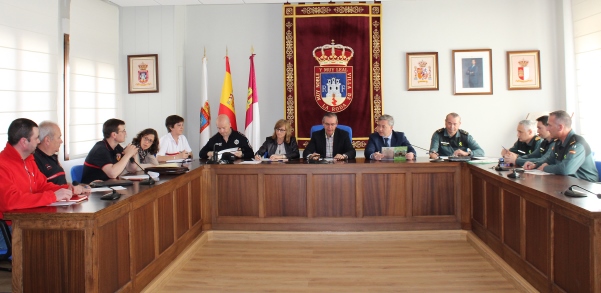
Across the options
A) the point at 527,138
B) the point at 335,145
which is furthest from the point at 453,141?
the point at 335,145

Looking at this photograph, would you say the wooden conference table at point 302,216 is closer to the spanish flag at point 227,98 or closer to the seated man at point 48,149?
the seated man at point 48,149

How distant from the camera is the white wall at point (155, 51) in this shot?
670 cm

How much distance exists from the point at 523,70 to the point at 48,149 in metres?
5.90

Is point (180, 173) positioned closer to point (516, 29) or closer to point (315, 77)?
point (315, 77)

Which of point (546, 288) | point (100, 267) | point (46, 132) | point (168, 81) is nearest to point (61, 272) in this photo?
point (100, 267)

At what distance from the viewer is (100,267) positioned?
269 centimetres

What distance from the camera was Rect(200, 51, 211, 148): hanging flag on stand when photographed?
6695mm

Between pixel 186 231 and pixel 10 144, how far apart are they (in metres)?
1.75

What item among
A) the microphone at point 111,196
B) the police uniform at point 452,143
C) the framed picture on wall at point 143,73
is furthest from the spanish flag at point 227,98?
the microphone at point 111,196

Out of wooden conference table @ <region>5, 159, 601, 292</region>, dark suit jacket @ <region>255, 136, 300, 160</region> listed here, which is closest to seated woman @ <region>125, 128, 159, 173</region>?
wooden conference table @ <region>5, 159, 601, 292</region>

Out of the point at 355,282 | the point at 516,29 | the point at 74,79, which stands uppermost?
the point at 516,29

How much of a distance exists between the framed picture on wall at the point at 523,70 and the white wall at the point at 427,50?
3.2 inches

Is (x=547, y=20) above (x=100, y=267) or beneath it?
above

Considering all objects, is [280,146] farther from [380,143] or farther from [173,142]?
[173,142]
